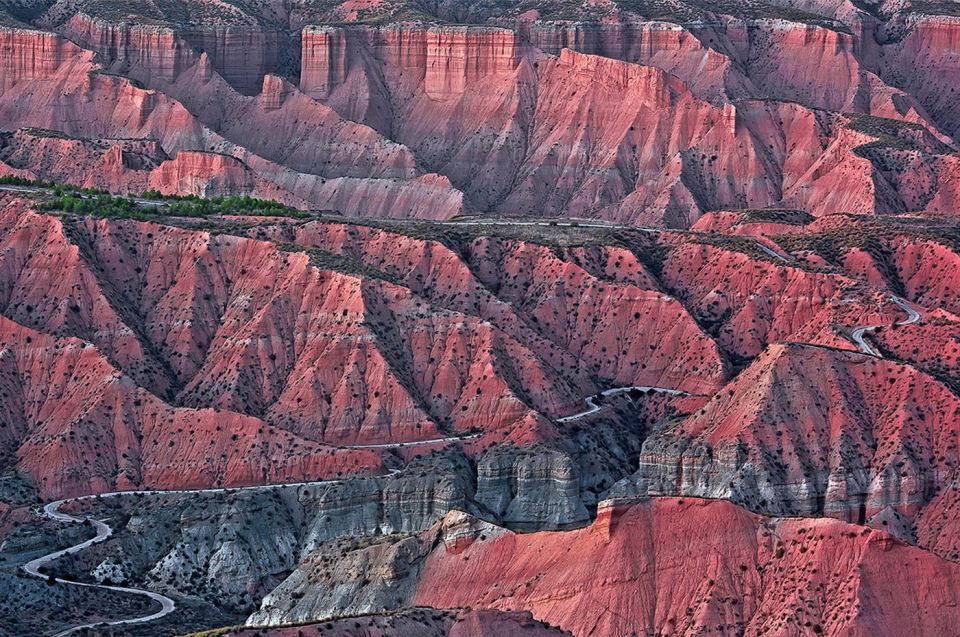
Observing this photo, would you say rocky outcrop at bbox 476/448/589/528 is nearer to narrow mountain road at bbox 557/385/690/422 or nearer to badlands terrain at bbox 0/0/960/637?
badlands terrain at bbox 0/0/960/637

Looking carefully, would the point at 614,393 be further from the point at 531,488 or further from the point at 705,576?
the point at 705,576

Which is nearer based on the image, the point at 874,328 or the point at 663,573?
the point at 663,573

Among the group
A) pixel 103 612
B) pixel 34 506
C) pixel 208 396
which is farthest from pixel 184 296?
pixel 103 612

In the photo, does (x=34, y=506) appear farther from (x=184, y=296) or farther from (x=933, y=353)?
(x=933, y=353)

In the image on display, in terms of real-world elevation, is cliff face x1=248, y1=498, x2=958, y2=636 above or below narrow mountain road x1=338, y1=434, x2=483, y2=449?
above

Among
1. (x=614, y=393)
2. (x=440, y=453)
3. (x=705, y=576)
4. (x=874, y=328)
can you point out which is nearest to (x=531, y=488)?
(x=440, y=453)

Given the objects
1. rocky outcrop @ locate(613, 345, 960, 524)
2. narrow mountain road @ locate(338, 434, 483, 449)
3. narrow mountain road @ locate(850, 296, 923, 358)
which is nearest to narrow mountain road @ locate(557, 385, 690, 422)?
narrow mountain road @ locate(338, 434, 483, 449)

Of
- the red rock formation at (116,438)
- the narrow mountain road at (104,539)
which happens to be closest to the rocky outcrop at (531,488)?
the narrow mountain road at (104,539)

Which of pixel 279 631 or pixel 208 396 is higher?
pixel 279 631
